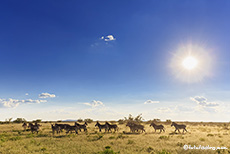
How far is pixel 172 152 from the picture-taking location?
45.5 ft

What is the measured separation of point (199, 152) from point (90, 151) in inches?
370

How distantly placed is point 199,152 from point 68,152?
1127cm

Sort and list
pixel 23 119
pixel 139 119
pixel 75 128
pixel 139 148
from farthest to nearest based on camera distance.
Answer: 1. pixel 23 119
2. pixel 139 119
3. pixel 75 128
4. pixel 139 148

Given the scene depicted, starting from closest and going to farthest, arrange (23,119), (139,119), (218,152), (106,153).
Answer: (106,153), (218,152), (139,119), (23,119)

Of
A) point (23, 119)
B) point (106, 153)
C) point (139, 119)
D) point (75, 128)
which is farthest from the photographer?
point (23, 119)

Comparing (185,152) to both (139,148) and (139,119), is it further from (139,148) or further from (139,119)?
(139,119)

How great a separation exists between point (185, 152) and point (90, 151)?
8.18m

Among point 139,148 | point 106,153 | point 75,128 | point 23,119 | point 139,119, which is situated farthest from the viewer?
point 23,119

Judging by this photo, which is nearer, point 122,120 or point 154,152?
point 154,152

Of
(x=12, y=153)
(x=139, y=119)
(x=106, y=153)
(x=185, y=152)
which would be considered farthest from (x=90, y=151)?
(x=139, y=119)

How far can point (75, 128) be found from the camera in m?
25.0

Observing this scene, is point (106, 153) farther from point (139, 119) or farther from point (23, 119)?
point (23, 119)

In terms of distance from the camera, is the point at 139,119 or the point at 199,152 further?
the point at 139,119

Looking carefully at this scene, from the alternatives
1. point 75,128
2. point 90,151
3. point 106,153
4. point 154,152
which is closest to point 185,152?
point 154,152
